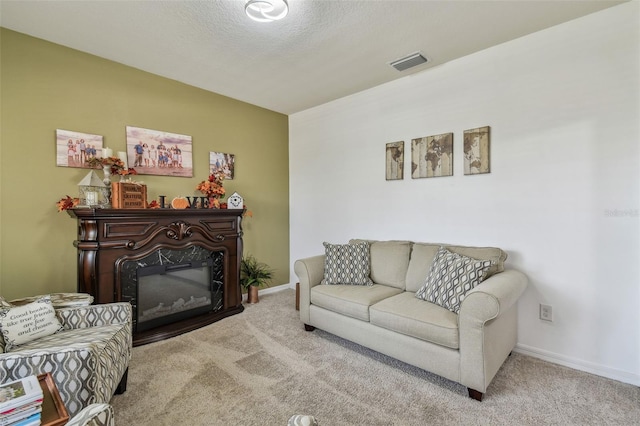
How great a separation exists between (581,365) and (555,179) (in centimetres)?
146

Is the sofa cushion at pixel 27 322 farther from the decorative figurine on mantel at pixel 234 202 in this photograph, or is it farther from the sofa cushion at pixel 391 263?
the sofa cushion at pixel 391 263

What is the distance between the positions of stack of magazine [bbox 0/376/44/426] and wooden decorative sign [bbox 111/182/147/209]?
1.78m

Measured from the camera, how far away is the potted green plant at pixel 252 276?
3861mm

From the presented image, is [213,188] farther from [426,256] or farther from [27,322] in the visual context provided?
[426,256]

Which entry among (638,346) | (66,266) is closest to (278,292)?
(66,266)

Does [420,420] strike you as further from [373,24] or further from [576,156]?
[373,24]

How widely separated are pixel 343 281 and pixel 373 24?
2.27 meters

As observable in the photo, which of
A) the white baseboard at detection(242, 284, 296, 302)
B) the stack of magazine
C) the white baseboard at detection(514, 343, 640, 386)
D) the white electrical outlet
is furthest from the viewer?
the white baseboard at detection(242, 284, 296, 302)

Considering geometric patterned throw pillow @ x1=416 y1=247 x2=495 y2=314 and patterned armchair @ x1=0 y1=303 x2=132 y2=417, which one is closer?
patterned armchair @ x1=0 y1=303 x2=132 y2=417

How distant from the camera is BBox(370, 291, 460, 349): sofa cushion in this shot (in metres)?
2.00

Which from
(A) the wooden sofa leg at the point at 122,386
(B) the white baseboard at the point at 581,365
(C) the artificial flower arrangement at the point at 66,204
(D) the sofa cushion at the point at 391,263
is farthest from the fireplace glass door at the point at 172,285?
(B) the white baseboard at the point at 581,365

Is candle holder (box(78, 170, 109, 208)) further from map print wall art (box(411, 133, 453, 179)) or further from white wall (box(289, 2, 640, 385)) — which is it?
map print wall art (box(411, 133, 453, 179))

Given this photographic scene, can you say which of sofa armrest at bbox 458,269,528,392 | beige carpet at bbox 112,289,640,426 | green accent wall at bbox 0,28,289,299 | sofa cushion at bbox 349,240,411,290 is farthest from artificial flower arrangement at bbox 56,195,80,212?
sofa armrest at bbox 458,269,528,392

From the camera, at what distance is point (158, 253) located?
2.96 meters
